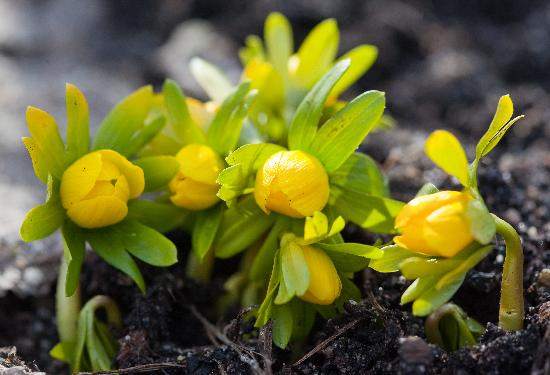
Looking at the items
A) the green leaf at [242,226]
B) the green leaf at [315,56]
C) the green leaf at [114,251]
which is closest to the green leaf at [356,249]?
the green leaf at [242,226]

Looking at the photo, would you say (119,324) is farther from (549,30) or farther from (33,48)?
(549,30)

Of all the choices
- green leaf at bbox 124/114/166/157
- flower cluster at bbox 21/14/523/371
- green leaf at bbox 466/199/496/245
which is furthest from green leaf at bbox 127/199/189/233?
green leaf at bbox 466/199/496/245

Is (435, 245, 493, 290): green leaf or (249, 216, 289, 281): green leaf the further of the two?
(249, 216, 289, 281): green leaf

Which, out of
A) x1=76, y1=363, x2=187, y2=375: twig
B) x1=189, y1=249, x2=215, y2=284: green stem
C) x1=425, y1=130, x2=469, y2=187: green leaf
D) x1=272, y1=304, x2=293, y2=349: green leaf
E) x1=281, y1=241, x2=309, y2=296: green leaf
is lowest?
x1=189, y1=249, x2=215, y2=284: green stem

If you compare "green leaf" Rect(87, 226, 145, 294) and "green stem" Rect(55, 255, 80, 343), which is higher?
"green leaf" Rect(87, 226, 145, 294)

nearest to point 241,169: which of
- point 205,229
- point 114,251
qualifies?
point 205,229

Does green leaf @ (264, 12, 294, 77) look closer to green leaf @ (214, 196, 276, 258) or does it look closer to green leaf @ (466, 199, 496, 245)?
green leaf @ (214, 196, 276, 258)
